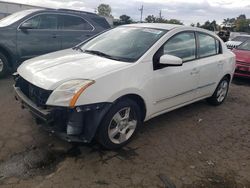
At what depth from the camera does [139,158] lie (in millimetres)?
3424

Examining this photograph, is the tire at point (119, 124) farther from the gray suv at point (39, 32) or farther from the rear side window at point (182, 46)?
the gray suv at point (39, 32)

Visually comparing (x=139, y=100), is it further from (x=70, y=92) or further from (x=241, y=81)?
(x=241, y=81)

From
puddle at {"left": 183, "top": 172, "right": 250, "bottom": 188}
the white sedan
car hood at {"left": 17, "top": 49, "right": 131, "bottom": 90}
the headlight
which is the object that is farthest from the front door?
puddle at {"left": 183, "top": 172, "right": 250, "bottom": 188}

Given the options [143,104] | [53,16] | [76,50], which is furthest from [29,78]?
[53,16]

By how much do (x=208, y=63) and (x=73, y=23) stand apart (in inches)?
169

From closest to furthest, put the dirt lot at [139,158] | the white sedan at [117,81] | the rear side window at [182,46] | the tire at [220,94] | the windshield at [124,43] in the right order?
the dirt lot at [139,158], the white sedan at [117,81], the windshield at [124,43], the rear side window at [182,46], the tire at [220,94]

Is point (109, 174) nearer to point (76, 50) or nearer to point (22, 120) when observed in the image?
point (22, 120)

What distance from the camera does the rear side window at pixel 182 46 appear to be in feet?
13.7

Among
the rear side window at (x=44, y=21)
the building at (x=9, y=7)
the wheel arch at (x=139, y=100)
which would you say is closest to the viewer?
the wheel arch at (x=139, y=100)

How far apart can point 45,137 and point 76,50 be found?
5.02ft

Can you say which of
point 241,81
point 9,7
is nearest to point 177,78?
point 241,81

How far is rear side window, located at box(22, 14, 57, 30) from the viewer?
6.86 metres

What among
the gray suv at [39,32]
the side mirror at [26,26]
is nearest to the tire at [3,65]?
the gray suv at [39,32]

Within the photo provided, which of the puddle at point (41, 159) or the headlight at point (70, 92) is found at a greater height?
the headlight at point (70, 92)
